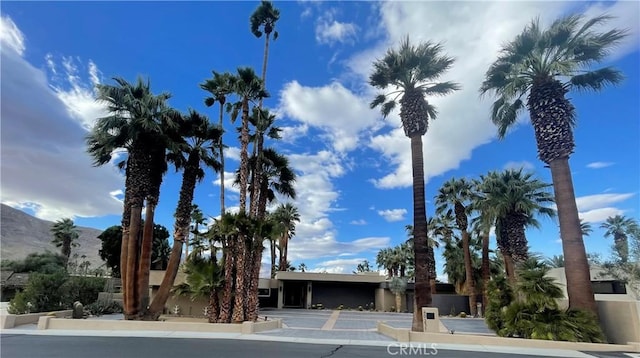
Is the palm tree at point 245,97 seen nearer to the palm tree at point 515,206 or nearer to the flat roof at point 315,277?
the palm tree at point 515,206

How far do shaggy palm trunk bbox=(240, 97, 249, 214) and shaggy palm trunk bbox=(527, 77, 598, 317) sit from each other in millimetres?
12394

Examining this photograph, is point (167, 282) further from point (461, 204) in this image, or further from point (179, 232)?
point (461, 204)

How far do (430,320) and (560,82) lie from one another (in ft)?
33.3

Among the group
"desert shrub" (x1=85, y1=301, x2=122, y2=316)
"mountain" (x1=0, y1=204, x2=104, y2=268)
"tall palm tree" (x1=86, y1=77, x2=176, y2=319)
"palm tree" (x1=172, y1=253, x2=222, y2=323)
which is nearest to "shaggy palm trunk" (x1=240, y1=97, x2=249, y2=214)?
"palm tree" (x1=172, y1=253, x2=222, y2=323)

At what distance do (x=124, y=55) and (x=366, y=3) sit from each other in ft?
39.3

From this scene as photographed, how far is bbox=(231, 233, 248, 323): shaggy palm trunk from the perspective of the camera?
16.0 meters

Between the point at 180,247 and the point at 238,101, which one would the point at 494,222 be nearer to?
the point at 238,101

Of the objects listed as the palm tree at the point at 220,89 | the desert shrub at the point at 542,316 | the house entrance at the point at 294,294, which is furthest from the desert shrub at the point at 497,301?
the house entrance at the point at 294,294

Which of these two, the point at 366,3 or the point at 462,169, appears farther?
the point at 462,169

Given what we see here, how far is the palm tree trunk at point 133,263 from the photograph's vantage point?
1656 cm

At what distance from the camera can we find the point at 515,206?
69.3 feet

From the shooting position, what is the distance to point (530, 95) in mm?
14398

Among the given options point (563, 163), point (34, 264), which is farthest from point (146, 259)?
point (34, 264)

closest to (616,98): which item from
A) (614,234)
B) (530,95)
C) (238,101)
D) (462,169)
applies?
(530,95)
